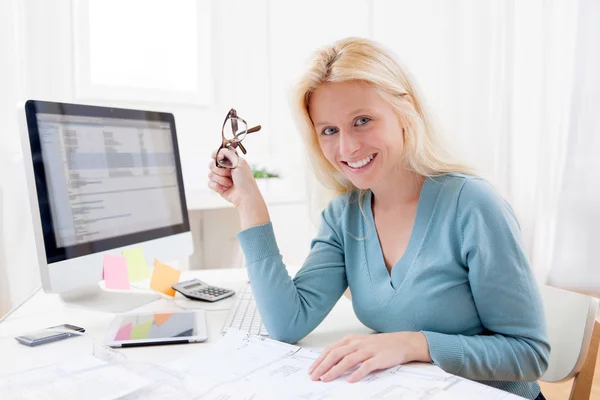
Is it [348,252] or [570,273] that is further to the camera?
[570,273]

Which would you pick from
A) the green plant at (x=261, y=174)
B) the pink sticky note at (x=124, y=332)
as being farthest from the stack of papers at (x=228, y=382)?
the green plant at (x=261, y=174)

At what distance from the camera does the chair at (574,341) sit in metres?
0.97

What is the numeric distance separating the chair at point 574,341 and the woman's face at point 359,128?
0.44m

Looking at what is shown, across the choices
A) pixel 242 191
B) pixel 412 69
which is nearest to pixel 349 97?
pixel 242 191

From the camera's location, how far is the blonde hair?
0.95m

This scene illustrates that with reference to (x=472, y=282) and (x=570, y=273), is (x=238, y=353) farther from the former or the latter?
(x=570, y=273)

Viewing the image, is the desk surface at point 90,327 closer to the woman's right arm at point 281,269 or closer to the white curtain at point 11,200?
the woman's right arm at point 281,269

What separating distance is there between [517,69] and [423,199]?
1.91m

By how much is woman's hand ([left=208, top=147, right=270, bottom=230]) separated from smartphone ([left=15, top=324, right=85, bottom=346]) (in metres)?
0.36

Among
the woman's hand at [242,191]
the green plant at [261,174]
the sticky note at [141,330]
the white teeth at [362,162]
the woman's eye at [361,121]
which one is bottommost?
the sticky note at [141,330]

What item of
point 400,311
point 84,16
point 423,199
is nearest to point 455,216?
point 423,199

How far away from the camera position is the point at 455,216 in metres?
0.92

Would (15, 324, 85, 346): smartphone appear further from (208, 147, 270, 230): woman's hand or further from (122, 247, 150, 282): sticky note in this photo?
(208, 147, 270, 230): woman's hand

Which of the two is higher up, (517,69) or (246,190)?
(517,69)
